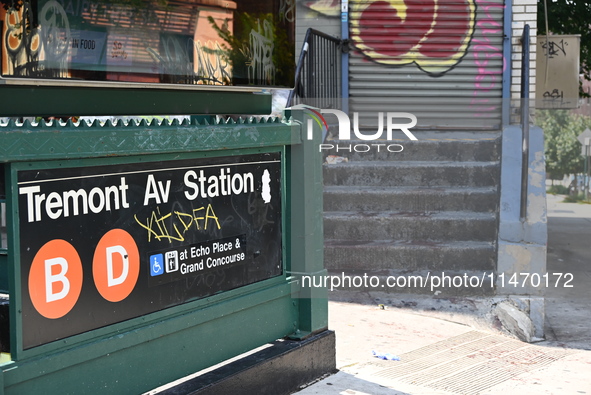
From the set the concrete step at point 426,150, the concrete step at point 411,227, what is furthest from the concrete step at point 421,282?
the concrete step at point 426,150

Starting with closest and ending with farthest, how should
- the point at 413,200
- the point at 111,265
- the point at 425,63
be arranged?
the point at 111,265
the point at 413,200
the point at 425,63

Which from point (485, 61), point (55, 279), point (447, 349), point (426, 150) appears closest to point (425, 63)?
point (485, 61)

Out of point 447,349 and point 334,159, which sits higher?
point 334,159

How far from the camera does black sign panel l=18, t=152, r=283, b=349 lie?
304cm

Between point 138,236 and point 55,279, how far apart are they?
50cm

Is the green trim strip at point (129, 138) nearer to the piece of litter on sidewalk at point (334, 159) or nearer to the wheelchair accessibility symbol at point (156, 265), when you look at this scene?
the wheelchair accessibility symbol at point (156, 265)

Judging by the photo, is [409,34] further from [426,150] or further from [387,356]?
[387,356]

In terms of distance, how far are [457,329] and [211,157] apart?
3.37 m

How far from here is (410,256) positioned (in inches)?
291

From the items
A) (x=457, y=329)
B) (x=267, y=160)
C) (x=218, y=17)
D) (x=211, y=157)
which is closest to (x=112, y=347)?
(x=211, y=157)

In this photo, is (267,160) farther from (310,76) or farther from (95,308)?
(310,76)

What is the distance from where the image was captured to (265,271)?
14.5 feet

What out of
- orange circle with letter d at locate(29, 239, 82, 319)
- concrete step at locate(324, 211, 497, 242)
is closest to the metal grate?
concrete step at locate(324, 211, 497, 242)

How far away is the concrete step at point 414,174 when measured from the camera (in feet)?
28.0
